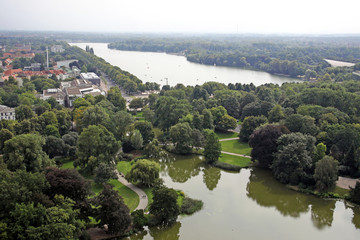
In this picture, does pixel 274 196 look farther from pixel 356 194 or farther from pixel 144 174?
pixel 144 174

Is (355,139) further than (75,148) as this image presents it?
No

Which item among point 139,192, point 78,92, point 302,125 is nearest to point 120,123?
point 139,192

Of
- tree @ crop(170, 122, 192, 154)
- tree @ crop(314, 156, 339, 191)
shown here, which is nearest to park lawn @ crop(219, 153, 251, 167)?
tree @ crop(170, 122, 192, 154)

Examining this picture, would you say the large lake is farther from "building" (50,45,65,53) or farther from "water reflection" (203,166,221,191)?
"building" (50,45,65,53)

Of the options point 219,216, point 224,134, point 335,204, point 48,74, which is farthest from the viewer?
point 48,74

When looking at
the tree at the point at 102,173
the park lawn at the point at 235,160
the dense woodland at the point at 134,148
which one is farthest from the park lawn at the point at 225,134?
the tree at the point at 102,173

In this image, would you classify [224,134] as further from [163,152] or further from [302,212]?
[302,212]

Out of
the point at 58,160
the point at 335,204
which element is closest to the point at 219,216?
the point at 335,204
